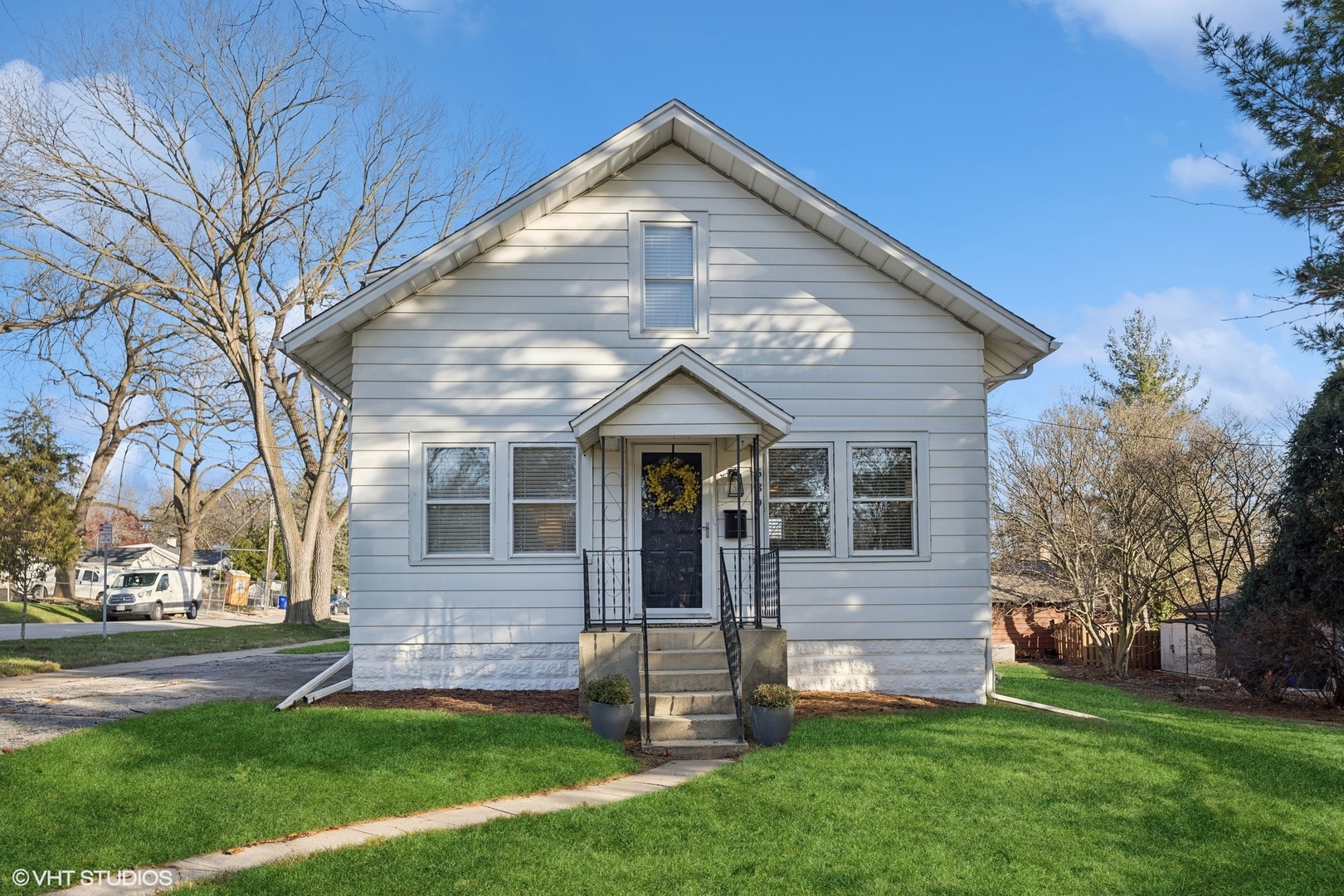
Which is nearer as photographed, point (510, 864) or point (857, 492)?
point (510, 864)

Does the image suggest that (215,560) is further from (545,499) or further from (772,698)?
(772,698)

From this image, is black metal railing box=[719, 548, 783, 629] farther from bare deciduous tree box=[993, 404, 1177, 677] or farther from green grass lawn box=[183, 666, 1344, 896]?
bare deciduous tree box=[993, 404, 1177, 677]

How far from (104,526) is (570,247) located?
630 inches

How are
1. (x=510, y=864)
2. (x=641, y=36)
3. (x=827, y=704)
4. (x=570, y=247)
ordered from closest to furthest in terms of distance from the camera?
(x=510, y=864) → (x=641, y=36) → (x=827, y=704) → (x=570, y=247)

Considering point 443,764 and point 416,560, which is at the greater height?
point 416,560

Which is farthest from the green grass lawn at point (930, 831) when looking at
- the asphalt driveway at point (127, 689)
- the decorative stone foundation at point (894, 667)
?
the asphalt driveway at point (127, 689)

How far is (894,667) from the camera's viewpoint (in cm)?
1222

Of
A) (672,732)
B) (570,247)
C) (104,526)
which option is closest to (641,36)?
(570,247)

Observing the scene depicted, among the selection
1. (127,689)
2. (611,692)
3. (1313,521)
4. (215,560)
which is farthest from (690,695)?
(215,560)

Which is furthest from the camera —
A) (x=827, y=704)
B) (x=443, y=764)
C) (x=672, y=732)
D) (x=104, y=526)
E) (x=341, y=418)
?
(x=341, y=418)

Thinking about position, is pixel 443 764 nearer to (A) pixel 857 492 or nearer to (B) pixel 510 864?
(B) pixel 510 864

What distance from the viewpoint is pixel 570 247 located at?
12320mm

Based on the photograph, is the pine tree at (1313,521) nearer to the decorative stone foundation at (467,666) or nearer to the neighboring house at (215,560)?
the decorative stone foundation at (467,666)

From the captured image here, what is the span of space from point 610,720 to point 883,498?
4.72 m
